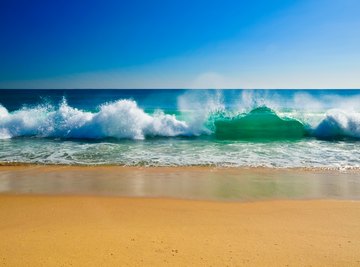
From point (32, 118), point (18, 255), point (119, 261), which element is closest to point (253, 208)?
point (119, 261)

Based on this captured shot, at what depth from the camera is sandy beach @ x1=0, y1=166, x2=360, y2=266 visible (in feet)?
11.3

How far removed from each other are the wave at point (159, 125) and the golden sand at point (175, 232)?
33.2 feet

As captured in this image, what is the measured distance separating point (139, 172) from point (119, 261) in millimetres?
4986

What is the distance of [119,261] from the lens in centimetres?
331

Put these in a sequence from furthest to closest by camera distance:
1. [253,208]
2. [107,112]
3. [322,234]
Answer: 1. [107,112]
2. [253,208]
3. [322,234]

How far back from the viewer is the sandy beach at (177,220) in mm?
3451

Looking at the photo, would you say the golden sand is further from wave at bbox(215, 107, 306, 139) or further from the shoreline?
wave at bbox(215, 107, 306, 139)

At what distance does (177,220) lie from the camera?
4.75 m

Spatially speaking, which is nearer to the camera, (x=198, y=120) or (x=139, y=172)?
(x=139, y=172)

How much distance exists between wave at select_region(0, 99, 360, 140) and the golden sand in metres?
10.1

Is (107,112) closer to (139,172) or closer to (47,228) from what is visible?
(139,172)

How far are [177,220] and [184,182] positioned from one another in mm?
2475

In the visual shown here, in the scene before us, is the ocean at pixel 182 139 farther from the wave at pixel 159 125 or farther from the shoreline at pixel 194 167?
the shoreline at pixel 194 167

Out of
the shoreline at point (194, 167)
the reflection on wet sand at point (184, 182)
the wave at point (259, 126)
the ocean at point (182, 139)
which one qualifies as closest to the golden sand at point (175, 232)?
the reflection on wet sand at point (184, 182)
